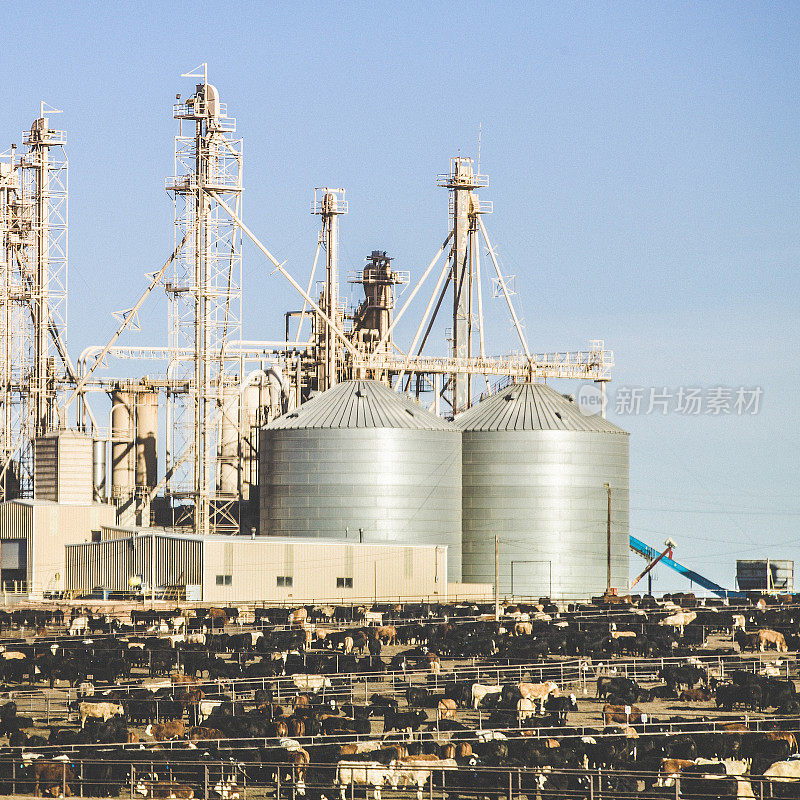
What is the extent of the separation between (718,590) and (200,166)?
50.9 m

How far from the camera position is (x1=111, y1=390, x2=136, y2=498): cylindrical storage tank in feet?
347

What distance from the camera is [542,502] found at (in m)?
100

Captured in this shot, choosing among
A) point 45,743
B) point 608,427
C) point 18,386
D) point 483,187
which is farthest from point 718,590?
point 45,743

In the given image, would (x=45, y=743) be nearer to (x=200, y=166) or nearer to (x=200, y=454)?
(x=200, y=454)

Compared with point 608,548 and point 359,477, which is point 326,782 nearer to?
point 359,477

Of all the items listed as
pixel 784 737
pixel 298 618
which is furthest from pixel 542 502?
pixel 784 737

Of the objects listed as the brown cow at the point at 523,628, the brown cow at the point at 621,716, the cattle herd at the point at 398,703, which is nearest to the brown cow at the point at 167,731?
the cattle herd at the point at 398,703

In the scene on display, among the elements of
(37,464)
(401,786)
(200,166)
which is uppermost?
(200,166)

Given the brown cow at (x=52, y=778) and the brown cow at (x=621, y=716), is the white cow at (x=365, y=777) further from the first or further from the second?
the brown cow at (x=621, y=716)

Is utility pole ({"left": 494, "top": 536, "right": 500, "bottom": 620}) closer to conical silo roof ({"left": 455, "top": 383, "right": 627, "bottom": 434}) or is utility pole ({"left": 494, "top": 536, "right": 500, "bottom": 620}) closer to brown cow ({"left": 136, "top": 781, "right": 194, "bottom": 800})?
conical silo roof ({"left": 455, "top": 383, "right": 627, "bottom": 434})

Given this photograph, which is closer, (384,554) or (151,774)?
(151,774)

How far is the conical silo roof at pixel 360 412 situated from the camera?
9900 cm

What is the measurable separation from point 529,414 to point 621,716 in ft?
183

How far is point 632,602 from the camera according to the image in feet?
304
